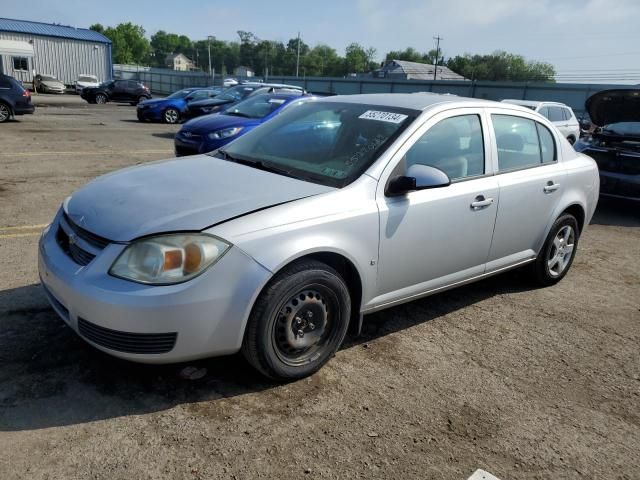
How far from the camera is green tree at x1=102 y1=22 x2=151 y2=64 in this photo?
11488cm

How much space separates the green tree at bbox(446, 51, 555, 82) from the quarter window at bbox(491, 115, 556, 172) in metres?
93.4

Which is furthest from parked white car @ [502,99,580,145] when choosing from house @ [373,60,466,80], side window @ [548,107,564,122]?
house @ [373,60,466,80]

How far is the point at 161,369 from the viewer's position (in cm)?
312

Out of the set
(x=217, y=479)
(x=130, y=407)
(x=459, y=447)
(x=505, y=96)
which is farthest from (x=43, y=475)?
(x=505, y=96)

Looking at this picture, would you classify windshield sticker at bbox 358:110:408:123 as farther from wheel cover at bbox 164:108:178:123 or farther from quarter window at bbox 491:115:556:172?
wheel cover at bbox 164:108:178:123

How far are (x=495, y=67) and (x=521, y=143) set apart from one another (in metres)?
101

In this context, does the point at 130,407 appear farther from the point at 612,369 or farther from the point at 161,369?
the point at 612,369

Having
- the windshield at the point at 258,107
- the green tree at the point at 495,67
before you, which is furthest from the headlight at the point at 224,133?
the green tree at the point at 495,67

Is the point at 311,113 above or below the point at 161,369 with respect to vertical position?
above

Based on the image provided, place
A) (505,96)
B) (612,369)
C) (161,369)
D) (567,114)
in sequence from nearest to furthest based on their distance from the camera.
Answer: (161,369) → (612,369) → (567,114) → (505,96)

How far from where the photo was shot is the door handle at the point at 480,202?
378cm

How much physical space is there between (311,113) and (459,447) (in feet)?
8.72

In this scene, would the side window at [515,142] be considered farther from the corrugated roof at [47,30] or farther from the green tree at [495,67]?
the green tree at [495,67]

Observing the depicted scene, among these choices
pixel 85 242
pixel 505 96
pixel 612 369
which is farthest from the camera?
pixel 505 96
